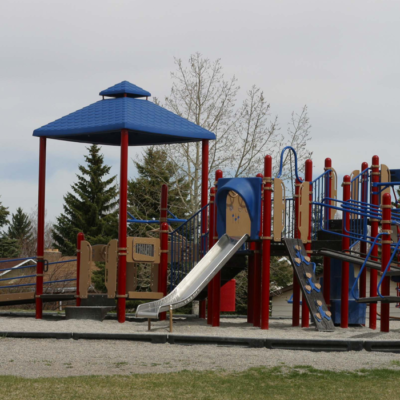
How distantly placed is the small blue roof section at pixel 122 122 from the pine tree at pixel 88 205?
29346 millimetres

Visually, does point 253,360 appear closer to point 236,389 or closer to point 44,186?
point 236,389

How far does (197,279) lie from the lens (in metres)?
13.1

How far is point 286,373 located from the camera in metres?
8.27

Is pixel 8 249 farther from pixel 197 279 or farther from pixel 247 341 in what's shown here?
pixel 247 341

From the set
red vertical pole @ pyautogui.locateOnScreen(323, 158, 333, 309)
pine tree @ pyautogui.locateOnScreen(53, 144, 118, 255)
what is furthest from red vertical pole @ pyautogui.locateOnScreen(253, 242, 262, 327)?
pine tree @ pyautogui.locateOnScreen(53, 144, 118, 255)

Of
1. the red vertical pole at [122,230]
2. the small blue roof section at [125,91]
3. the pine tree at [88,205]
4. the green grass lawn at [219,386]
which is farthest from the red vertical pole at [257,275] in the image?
the pine tree at [88,205]

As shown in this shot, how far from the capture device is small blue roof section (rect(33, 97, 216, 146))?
15.1 m

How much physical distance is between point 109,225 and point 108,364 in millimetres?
34178

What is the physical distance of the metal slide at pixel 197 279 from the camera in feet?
40.7

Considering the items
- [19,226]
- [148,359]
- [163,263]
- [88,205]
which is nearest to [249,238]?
[163,263]

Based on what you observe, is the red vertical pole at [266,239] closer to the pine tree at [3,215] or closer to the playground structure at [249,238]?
the playground structure at [249,238]

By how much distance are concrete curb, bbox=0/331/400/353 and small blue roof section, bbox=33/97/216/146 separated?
492 centimetres

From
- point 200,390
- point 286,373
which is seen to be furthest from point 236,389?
point 286,373

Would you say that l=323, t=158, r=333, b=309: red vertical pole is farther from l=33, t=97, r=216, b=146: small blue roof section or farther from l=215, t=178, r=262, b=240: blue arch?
l=33, t=97, r=216, b=146: small blue roof section
